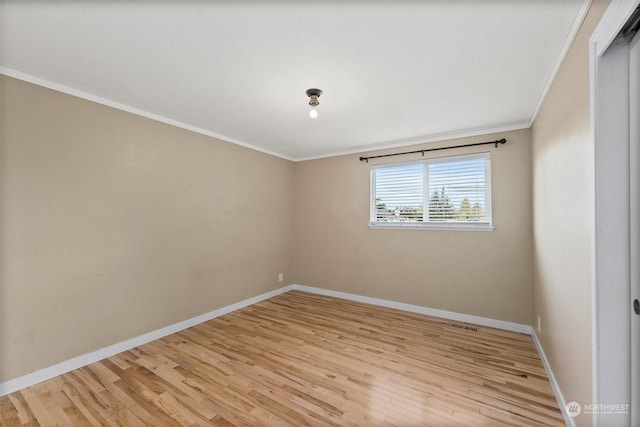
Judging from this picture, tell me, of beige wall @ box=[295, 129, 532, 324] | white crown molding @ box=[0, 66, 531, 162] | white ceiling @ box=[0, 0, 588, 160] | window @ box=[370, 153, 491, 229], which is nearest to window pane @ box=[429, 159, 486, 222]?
window @ box=[370, 153, 491, 229]

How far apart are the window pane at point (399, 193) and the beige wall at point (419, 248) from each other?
19 centimetres

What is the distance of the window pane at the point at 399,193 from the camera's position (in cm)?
378

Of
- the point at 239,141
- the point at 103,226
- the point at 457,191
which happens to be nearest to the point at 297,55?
the point at 239,141

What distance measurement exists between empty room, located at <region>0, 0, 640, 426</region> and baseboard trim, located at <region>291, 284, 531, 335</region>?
30mm

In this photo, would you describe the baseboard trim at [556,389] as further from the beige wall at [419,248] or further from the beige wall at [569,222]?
the beige wall at [419,248]

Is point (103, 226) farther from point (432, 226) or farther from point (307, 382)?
point (432, 226)

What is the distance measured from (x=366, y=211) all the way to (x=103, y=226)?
3315 millimetres

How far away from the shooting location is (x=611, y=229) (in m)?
1.18

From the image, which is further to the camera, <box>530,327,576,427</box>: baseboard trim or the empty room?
<box>530,327,576,427</box>: baseboard trim

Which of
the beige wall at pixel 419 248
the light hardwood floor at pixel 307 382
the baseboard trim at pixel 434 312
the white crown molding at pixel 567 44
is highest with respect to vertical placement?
the white crown molding at pixel 567 44

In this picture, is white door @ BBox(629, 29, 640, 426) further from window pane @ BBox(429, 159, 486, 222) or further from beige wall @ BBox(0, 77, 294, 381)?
beige wall @ BBox(0, 77, 294, 381)

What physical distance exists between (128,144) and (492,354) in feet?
14.1

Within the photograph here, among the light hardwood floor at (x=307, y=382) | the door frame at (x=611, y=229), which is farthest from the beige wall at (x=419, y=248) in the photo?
the door frame at (x=611, y=229)

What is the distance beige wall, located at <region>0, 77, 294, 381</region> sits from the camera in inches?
80.7
